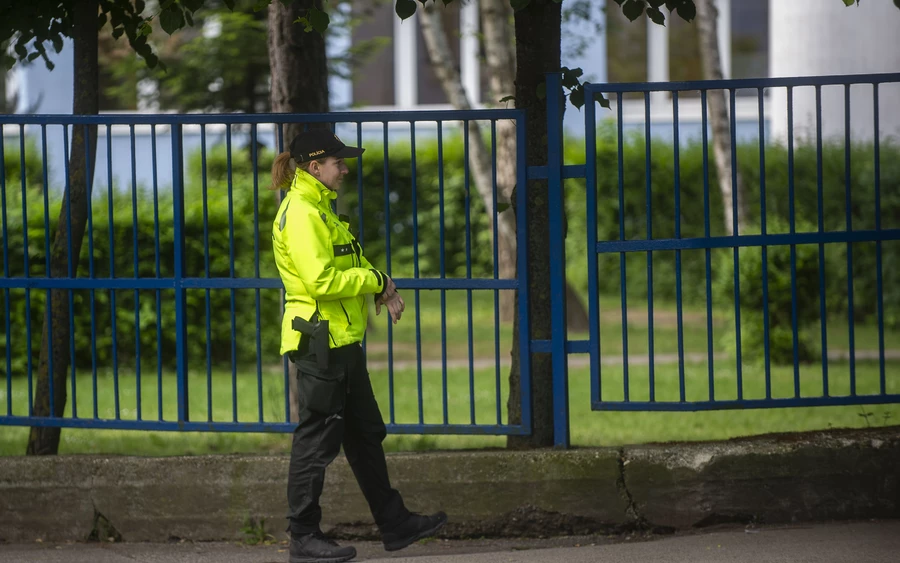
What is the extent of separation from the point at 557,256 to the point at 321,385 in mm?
1269

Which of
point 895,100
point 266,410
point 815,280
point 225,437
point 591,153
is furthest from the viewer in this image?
point 895,100

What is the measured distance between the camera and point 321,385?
4812 mm

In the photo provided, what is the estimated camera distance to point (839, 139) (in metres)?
15.5

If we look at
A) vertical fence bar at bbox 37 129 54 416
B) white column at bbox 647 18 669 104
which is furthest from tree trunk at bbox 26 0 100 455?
white column at bbox 647 18 669 104

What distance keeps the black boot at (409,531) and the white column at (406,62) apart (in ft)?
55.2

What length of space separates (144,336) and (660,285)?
775cm

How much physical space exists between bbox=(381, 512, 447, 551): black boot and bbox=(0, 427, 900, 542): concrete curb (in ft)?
1.19

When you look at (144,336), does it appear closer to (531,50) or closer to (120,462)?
(120,462)

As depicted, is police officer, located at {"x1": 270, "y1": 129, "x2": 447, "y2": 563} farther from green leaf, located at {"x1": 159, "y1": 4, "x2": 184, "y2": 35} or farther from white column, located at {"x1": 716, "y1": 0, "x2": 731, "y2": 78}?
white column, located at {"x1": 716, "y1": 0, "x2": 731, "y2": 78}

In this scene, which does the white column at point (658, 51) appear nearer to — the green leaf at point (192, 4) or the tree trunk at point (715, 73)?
the tree trunk at point (715, 73)

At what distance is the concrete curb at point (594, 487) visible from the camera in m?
5.38

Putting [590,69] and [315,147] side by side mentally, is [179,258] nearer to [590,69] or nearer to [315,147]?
[315,147]

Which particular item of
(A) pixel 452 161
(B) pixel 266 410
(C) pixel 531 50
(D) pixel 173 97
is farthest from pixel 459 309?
→ (C) pixel 531 50

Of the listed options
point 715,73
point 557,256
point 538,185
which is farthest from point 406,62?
point 557,256
